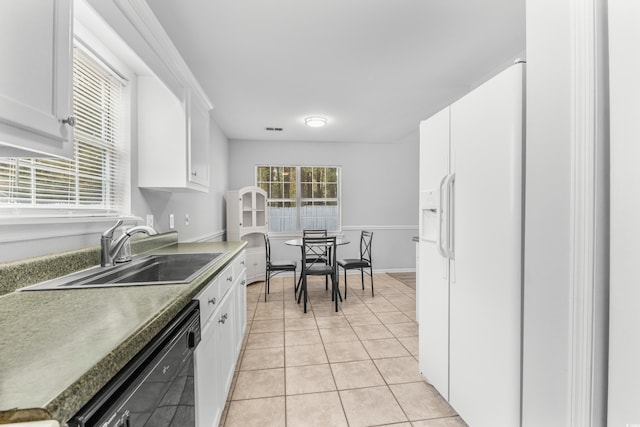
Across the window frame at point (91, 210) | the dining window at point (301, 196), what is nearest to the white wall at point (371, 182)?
the dining window at point (301, 196)

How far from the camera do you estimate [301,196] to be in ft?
17.7

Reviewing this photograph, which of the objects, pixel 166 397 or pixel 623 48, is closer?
pixel 623 48

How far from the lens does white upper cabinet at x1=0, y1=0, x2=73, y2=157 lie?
2.37 feet

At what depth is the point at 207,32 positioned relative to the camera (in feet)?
6.64

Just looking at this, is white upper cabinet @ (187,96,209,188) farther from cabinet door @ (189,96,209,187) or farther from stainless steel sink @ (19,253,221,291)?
stainless steel sink @ (19,253,221,291)

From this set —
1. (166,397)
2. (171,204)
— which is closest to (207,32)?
(171,204)

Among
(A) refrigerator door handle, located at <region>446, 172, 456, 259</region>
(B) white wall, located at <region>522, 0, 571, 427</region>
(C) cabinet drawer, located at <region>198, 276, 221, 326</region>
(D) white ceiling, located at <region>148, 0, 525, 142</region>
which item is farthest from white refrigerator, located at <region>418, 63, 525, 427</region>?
(C) cabinet drawer, located at <region>198, 276, 221, 326</region>

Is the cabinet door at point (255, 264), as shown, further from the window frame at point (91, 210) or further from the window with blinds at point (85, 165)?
the window with blinds at point (85, 165)

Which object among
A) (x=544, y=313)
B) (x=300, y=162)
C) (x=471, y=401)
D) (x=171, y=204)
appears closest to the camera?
(x=544, y=313)

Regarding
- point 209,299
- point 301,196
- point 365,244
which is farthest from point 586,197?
point 301,196

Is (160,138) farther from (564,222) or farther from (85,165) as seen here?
(564,222)

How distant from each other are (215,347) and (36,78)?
1246 millimetres

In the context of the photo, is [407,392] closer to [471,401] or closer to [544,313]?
[471,401]

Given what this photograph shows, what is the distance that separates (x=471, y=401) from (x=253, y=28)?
260cm
